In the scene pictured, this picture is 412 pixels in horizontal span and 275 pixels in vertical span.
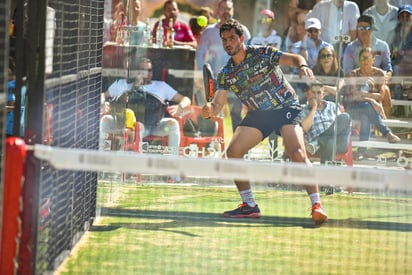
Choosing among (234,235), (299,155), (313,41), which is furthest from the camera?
(313,41)

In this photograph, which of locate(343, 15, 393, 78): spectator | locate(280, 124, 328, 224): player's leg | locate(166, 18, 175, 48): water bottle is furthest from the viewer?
locate(166, 18, 175, 48): water bottle

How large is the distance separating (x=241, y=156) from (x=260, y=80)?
0.79 meters

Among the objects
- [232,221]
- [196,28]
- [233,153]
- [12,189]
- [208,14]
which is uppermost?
[208,14]

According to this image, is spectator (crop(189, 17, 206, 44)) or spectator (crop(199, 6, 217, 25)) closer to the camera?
spectator (crop(199, 6, 217, 25))

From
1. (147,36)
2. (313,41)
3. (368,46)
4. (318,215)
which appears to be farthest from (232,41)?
(368,46)

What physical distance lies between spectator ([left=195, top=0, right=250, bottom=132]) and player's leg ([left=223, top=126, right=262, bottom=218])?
217cm

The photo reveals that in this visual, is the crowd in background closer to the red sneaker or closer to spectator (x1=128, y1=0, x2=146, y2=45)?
spectator (x1=128, y1=0, x2=146, y2=45)

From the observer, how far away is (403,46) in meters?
12.5

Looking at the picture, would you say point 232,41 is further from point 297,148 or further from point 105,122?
point 105,122

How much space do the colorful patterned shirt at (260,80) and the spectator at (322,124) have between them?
210 centimetres

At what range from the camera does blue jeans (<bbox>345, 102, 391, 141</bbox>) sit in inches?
497

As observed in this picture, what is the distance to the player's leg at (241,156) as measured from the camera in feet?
34.0

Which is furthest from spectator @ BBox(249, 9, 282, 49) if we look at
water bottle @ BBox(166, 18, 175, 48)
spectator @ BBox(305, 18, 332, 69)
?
water bottle @ BBox(166, 18, 175, 48)

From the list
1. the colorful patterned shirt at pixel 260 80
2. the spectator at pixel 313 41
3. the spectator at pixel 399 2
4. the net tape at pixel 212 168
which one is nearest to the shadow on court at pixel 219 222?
the colorful patterned shirt at pixel 260 80
